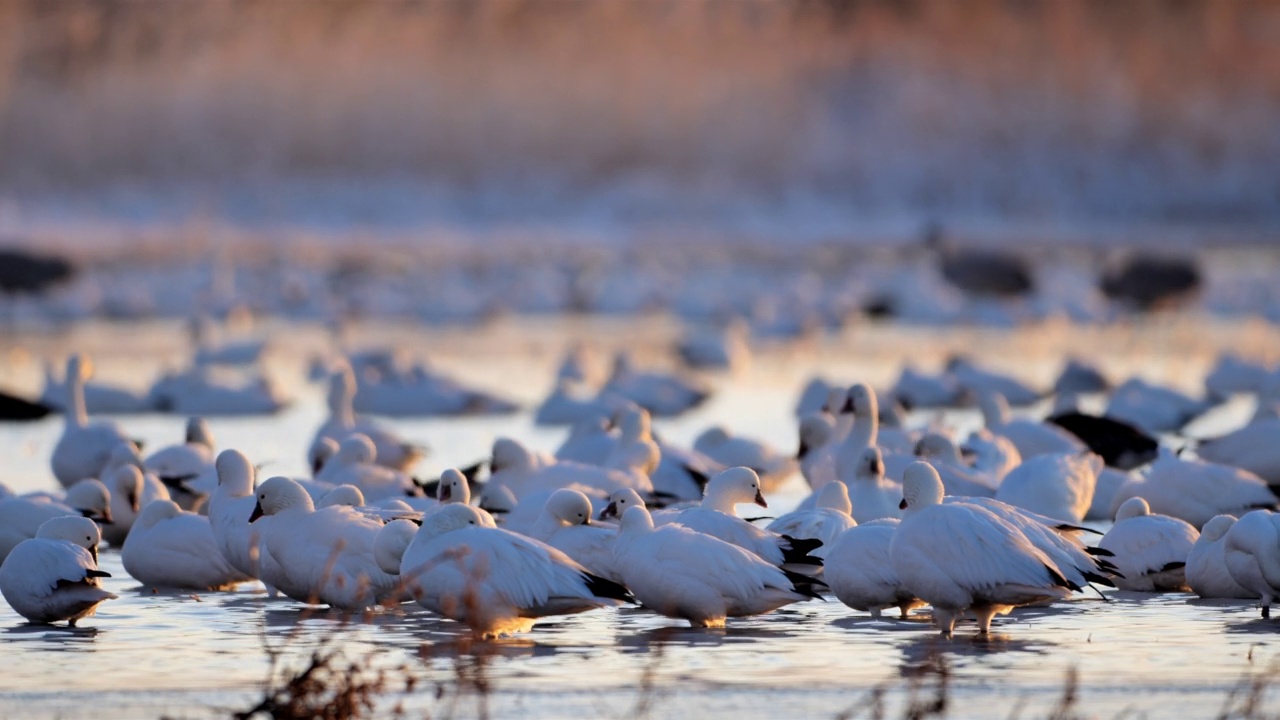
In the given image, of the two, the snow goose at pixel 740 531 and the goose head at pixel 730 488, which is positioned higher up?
the goose head at pixel 730 488

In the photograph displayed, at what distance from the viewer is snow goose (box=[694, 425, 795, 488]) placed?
1266 centimetres

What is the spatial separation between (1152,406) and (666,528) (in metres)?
→ 8.98

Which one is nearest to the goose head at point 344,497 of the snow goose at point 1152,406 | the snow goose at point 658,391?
the snow goose at point 1152,406

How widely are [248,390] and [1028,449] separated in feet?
26.3

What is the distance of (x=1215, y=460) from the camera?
1195 centimetres

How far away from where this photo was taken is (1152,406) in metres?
15.8

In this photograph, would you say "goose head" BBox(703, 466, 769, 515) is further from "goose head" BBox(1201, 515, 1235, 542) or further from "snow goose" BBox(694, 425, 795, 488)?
"snow goose" BBox(694, 425, 795, 488)

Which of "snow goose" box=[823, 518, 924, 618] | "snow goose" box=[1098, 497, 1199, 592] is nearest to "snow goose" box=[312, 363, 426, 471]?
"snow goose" box=[823, 518, 924, 618]

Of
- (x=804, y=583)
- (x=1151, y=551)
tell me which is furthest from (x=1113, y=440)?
(x=804, y=583)

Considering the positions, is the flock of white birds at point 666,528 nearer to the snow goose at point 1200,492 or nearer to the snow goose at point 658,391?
the snow goose at point 1200,492

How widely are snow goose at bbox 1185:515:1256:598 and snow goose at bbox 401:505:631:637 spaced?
8.38 feet

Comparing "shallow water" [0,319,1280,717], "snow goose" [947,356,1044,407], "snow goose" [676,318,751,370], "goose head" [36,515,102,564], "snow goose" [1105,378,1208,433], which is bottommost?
"shallow water" [0,319,1280,717]

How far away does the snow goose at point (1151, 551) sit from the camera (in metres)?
8.63

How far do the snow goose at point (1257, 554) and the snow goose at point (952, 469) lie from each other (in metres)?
2.27
